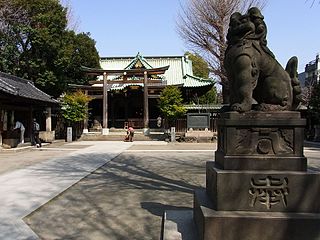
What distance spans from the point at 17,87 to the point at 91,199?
16977mm

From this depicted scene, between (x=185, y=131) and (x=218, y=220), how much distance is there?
26.2 meters

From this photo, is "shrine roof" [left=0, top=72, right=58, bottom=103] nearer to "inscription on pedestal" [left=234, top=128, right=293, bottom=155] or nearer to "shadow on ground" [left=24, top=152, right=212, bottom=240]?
"shadow on ground" [left=24, top=152, right=212, bottom=240]

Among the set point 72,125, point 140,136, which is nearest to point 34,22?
point 72,125

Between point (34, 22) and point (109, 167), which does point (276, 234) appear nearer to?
point (109, 167)

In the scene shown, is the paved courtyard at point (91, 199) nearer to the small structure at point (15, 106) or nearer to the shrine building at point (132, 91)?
the small structure at point (15, 106)

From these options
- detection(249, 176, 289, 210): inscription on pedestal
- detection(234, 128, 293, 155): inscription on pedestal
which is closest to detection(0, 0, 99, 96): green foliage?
detection(234, 128, 293, 155): inscription on pedestal

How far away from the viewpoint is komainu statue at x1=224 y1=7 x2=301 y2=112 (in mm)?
4391

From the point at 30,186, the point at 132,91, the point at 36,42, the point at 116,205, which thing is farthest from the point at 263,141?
the point at 132,91

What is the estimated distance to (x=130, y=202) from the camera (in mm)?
7383

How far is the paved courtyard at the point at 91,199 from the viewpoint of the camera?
18.1 feet

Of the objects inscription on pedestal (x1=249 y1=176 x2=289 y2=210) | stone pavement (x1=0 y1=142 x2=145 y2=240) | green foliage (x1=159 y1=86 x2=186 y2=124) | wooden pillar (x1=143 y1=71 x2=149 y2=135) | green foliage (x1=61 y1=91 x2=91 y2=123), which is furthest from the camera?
wooden pillar (x1=143 y1=71 x2=149 y2=135)

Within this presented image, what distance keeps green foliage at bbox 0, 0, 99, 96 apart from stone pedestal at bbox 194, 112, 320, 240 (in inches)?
1145

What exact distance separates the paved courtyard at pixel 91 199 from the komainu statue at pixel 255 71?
3.90ft

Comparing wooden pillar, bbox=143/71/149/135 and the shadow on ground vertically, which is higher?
wooden pillar, bbox=143/71/149/135
